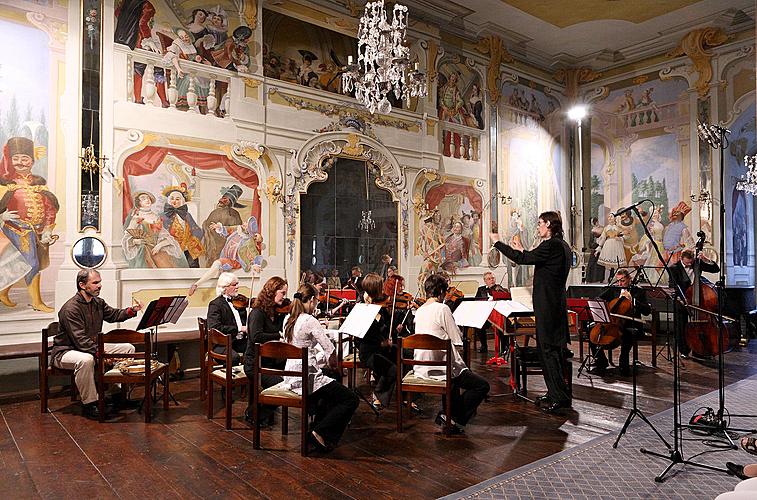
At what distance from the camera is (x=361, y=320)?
5336 millimetres

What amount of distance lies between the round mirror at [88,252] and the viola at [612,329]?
6.85 metres

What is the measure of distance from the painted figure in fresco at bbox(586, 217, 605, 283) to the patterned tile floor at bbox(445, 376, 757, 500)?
30.8ft

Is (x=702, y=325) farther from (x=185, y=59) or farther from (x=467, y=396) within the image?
(x=185, y=59)

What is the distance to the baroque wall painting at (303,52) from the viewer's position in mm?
9758

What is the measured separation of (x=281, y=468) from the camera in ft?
13.8

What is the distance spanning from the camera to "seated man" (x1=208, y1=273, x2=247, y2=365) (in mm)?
6141

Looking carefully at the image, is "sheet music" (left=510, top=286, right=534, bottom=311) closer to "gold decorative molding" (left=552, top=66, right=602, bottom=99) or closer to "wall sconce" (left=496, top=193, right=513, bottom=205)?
"wall sconce" (left=496, top=193, right=513, bottom=205)

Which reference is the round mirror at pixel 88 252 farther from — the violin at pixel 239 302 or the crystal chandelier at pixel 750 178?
the crystal chandelier at pixel 750 178

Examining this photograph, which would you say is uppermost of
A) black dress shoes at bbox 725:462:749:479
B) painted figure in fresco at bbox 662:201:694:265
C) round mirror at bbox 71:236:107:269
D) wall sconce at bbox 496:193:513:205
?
wall sconce at bbox 496:193:513:205

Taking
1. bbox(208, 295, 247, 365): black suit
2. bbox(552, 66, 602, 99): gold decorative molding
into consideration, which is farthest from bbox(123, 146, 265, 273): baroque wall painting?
bbox(552, 66, 602, 99): gold decorative molding

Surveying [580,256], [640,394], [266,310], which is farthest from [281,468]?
[580,256]

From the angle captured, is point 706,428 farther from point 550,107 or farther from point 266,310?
point 550,107

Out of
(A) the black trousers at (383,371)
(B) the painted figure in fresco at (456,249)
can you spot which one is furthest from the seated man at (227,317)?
(B) the painted figure in fresco at (456,249)

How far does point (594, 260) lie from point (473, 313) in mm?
9568
